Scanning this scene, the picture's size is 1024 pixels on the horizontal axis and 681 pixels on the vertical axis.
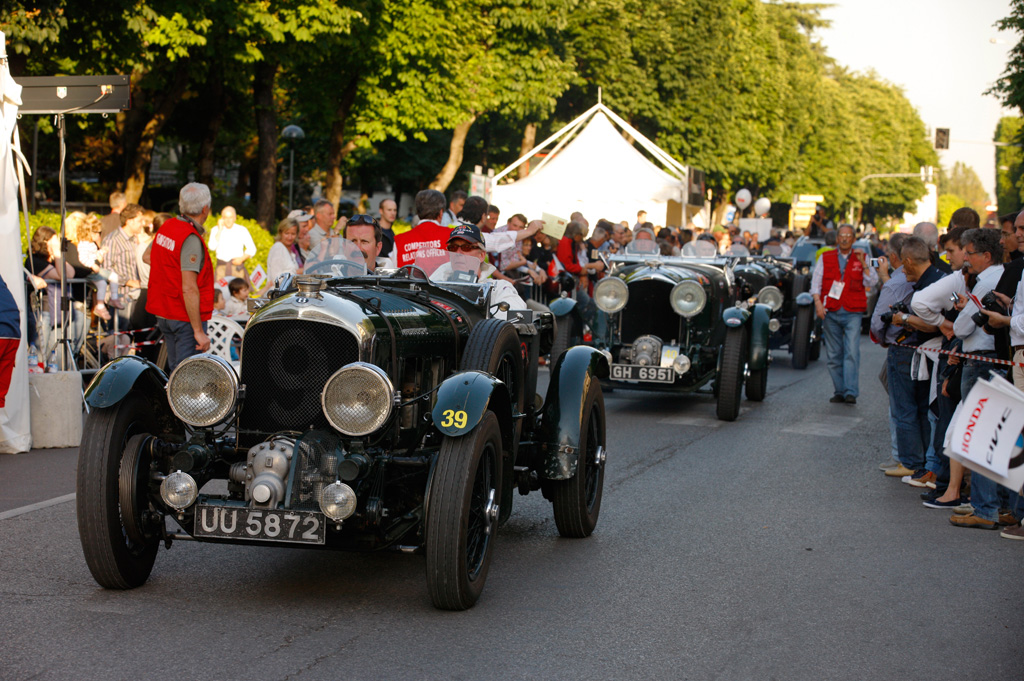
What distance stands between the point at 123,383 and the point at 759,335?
810 cm

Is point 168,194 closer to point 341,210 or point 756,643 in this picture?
point 341,210

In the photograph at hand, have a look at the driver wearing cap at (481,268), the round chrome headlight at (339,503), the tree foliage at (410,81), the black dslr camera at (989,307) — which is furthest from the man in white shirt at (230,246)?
the round chrome headlight at (339,503)

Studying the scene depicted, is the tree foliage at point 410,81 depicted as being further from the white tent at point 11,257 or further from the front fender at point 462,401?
the front fender at point 462,401

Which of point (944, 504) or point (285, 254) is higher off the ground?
point (285, 254)

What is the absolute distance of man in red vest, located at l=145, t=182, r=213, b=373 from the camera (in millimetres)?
7355

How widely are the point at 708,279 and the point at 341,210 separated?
22.4 m

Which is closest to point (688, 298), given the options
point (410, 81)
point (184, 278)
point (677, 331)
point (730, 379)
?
point (677, 331)

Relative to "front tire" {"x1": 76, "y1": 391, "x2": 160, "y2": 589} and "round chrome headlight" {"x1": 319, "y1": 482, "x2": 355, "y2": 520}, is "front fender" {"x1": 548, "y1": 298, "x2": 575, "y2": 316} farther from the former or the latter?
"round chrome headlight" {"x1": 319, "y1": 482, "x2": 355, "y2": 520}

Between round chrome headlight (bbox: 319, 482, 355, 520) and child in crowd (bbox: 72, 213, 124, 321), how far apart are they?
24.0ft

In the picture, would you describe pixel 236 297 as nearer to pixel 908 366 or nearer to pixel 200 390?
pixel 908 366

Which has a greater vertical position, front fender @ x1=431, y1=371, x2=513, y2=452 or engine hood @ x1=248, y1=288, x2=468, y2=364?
engine hood @ x1=248, y1=288, x2=468, y2=364

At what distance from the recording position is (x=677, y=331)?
11.8m

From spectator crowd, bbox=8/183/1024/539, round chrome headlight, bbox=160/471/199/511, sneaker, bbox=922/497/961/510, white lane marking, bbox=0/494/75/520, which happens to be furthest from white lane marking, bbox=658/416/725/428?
round chrome headlight, bbox=160/471/199/511

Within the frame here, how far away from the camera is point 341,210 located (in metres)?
33.1
